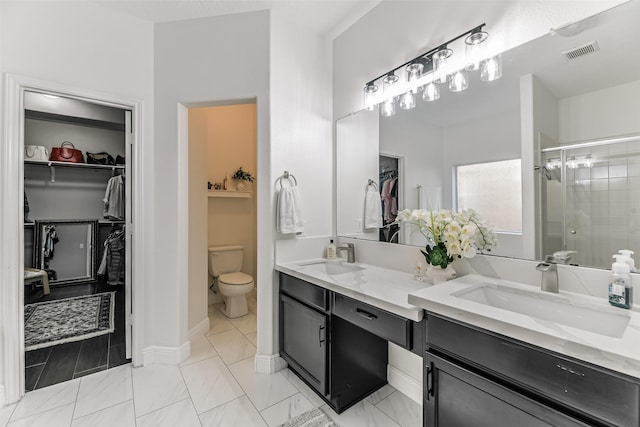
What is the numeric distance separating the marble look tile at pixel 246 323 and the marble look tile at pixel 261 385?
605mm

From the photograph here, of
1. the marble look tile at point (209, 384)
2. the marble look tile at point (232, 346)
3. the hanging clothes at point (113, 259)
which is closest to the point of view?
the marble look tile at point (209, 384)

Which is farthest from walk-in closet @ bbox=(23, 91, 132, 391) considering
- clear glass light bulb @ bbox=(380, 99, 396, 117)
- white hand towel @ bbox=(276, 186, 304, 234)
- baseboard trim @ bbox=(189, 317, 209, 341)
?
clear glass light bulb @ bbox=(380, 99, 396, 117)

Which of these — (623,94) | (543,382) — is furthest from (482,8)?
(543,382)

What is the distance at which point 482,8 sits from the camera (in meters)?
1.49

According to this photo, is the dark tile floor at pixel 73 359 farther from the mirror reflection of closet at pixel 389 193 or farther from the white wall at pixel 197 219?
the mirror reflection of closet at pixel 389 193

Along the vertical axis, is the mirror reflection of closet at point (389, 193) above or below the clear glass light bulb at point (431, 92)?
below

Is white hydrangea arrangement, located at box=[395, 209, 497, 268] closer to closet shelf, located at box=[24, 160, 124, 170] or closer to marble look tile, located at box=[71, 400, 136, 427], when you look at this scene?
marble look tile, located at box=[71, 400, 136, 427]

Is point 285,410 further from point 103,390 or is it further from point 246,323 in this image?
point 246,323

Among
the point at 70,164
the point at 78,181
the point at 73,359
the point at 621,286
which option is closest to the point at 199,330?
the point at 73,359

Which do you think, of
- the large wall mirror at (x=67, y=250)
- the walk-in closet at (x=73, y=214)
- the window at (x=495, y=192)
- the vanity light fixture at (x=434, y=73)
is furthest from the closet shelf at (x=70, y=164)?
the window at (x=495, y=192)

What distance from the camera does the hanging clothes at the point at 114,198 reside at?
4.19m

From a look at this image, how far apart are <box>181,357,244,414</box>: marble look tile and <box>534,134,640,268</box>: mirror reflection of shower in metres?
2.04

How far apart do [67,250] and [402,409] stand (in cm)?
502

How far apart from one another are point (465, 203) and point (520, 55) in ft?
2.54
